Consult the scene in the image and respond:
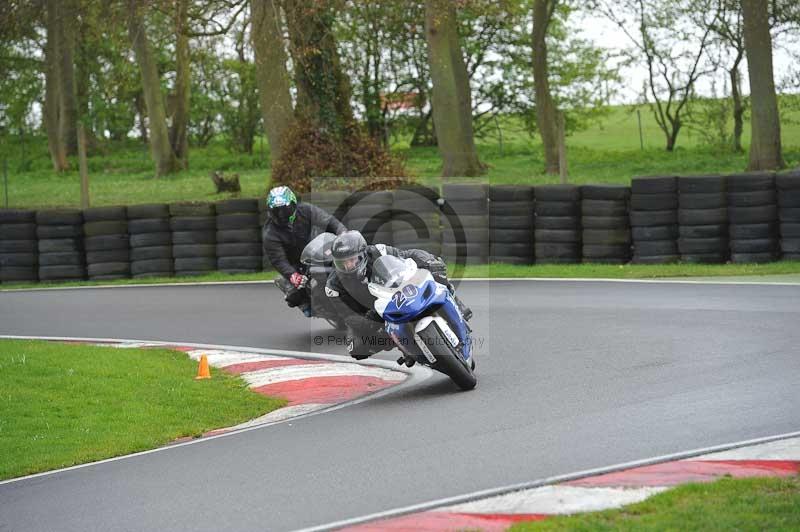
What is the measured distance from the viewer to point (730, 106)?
3419 centimetres

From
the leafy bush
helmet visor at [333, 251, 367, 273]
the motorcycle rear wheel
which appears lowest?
the motorcycle rear wheel

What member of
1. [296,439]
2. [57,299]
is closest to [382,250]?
[296,439]

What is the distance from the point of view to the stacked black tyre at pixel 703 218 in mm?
16953

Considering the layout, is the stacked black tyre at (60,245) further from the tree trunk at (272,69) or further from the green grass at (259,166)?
the green grass at (259,166)

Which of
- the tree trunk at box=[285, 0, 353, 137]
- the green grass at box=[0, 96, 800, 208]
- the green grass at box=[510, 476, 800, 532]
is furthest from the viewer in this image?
the green grass at box=[0, 96, 800, 208]

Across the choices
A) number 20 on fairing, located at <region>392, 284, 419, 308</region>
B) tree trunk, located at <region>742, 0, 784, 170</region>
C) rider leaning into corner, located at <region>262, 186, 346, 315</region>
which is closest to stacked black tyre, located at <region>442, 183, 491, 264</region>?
rider leaning into corner, located at <region>262, 186, 346, 315</region>

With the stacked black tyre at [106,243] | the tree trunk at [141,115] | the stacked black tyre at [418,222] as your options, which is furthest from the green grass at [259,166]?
the stacked black tyre at [106,243]

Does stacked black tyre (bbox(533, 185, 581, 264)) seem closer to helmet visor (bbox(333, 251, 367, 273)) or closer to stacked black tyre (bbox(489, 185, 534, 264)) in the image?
stacked black tyre (bbox(489, 185, 534, 264))

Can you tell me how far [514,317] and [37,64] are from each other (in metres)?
30.8

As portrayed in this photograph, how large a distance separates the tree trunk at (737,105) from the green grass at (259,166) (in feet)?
1.70

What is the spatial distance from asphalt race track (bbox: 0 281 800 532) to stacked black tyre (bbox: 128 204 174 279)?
681 centimetres

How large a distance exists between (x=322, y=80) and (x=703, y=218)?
958cm

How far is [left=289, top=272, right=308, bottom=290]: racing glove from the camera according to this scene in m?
12.2

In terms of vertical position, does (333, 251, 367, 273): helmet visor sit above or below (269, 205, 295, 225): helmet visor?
below
